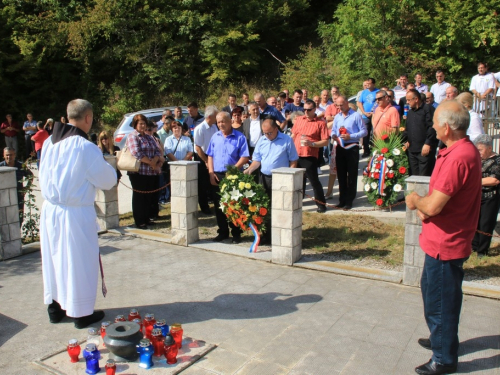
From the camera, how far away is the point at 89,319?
5.29 m

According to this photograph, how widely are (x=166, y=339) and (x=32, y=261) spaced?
382 centimetres

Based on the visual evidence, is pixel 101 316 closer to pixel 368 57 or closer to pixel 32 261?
pixel 32 261

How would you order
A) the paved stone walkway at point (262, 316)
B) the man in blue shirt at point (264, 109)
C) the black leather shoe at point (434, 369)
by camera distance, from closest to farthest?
the black leather shoe at point (434, 369), the paved stone walkway at point (262, 316), the man in blue shirt at point (264, 109)

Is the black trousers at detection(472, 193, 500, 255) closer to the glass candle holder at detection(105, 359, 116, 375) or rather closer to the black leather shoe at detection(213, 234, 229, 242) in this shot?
the black leather shoe at detection(213, 234, 229, 242)

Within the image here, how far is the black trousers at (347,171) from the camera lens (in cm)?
946

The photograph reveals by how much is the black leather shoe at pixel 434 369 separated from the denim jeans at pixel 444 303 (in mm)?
36

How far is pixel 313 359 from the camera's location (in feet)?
14.9

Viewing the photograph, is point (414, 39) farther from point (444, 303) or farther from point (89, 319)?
point (89, 319)

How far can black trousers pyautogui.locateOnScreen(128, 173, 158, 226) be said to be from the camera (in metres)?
8.93

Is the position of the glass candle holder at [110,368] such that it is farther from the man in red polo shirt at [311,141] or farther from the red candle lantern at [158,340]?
the man in red polo shirt at [311,141]

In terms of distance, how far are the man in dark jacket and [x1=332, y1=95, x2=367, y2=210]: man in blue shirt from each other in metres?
0.87

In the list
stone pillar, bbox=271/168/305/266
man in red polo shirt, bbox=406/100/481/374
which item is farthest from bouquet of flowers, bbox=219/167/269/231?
man in red polo shirt, bbox=406/100/481/374

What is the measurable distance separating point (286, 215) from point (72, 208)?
9.80 feet

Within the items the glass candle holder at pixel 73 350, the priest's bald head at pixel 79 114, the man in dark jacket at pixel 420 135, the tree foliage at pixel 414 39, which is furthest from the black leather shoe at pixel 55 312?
the tree foliage at pixel 414 39
